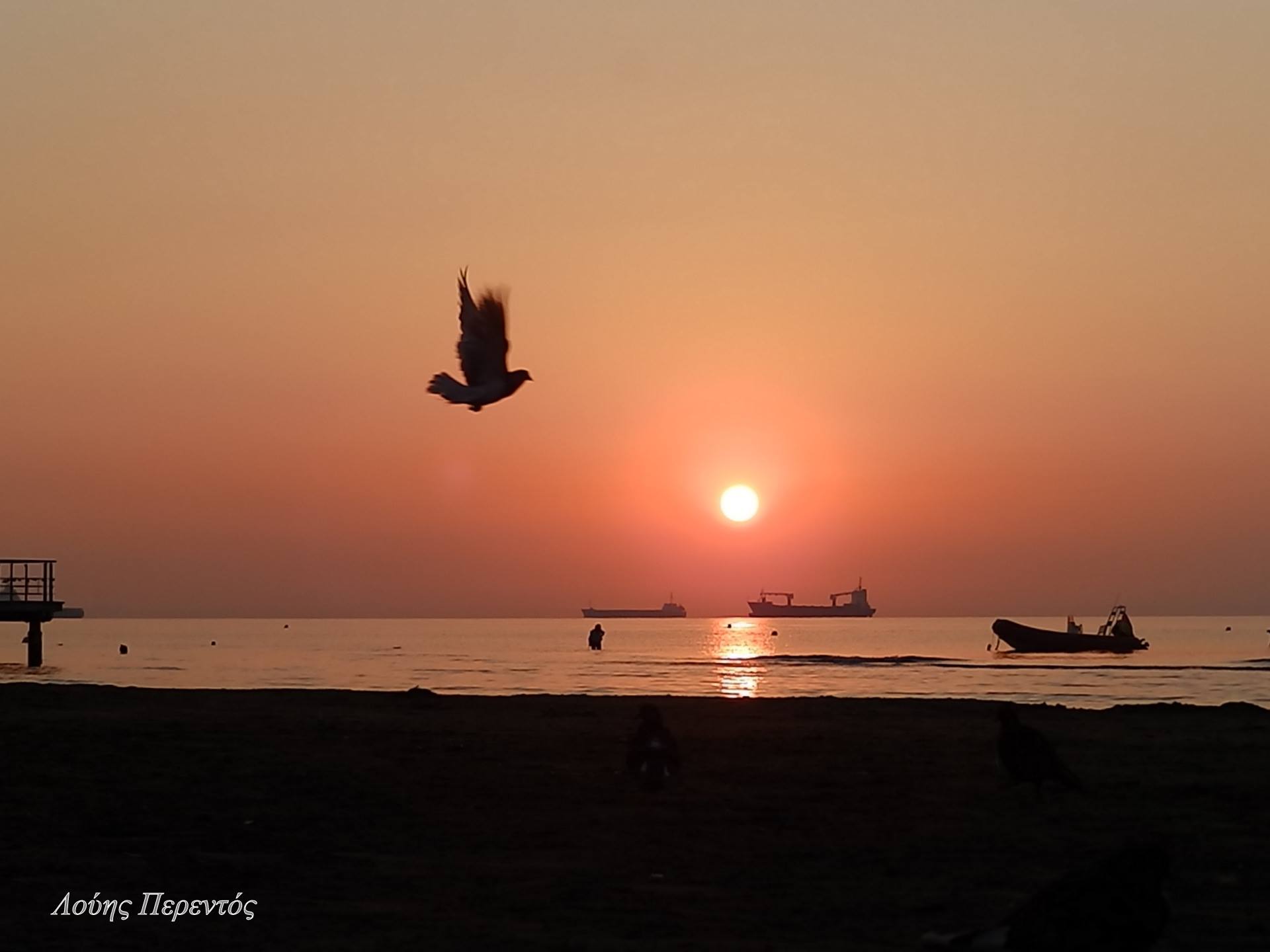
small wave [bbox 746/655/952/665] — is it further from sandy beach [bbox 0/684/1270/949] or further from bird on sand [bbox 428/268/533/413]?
bird on sand [bbox 428/268/533/413]

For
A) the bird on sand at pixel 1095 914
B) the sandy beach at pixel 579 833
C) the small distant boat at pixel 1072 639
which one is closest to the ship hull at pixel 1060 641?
the small distant boat at pixel 1072 639

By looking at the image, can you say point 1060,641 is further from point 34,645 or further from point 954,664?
A: point 34,645

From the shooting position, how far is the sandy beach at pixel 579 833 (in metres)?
8.71

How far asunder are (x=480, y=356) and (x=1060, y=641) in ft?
243

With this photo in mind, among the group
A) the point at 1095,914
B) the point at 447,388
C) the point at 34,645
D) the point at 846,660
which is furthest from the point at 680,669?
the point at 1095,914

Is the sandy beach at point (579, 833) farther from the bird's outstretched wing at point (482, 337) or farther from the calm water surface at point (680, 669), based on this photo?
the calm water surface at point (680, 669)

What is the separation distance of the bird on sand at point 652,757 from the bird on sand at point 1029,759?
2905 millimetres

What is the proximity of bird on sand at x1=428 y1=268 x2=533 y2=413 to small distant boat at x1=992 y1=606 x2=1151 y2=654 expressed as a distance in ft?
234

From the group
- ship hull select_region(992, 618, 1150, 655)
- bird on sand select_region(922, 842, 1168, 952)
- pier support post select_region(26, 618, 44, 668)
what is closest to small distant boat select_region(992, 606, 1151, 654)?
ship hull select_region(992, 618, 1150, 655)

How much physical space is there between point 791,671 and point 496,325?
5048 cm

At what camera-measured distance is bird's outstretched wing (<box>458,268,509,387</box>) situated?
53.5ft

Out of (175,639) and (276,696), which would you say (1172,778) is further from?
(175,639)

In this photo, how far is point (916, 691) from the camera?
47625mm

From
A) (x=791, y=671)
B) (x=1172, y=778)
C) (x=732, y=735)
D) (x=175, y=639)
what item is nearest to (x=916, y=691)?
(x=791, y=671)
